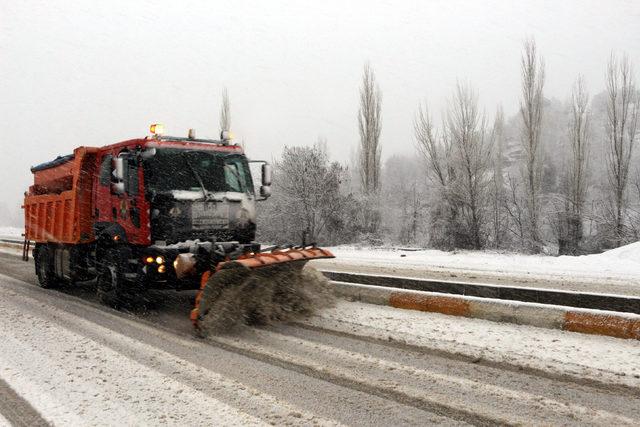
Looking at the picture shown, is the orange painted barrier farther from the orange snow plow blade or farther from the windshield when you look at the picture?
the windshield

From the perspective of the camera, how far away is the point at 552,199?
22703 mm

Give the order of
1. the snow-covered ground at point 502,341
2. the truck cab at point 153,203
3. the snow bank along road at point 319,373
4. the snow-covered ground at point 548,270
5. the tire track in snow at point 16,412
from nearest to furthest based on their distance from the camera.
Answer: the tire track in snow at point 16,412 < the snow bank along road at point 319,373 < the snow-covered ground at point 502,341 < the truck cab at point 153,203 < the snow-covered ground at point 548,270

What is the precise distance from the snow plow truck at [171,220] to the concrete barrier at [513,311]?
1.57 metres

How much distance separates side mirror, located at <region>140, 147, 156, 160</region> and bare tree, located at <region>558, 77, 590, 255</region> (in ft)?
63.2

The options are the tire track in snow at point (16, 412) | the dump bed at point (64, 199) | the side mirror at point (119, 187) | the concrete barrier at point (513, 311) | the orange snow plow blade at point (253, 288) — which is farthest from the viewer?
the dump bed at point (64, 199)

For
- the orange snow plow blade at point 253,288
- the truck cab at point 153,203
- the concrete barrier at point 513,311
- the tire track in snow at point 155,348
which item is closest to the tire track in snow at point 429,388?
the tire track in snow at point 155,348

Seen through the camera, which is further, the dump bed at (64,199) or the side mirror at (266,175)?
the dump bed at (64,199)

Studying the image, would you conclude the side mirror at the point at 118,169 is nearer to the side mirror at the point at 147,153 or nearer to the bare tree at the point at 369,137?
the side mirror at the point at 147,153

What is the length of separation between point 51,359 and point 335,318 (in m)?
3.49

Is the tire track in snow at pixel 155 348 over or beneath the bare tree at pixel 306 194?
beneath

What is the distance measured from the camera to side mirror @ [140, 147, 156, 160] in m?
6.79

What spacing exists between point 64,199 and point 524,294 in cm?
818

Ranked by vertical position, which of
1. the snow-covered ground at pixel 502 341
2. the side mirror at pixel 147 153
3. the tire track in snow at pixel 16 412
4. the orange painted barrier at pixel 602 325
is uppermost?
the side mirror at pixel 147 153

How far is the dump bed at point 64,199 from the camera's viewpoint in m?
8.36
